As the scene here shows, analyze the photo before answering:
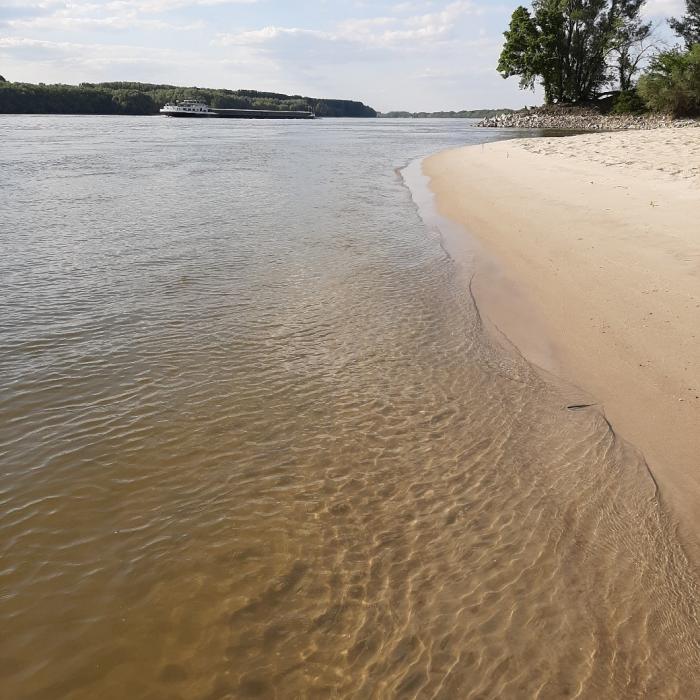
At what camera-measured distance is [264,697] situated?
2.39 meters

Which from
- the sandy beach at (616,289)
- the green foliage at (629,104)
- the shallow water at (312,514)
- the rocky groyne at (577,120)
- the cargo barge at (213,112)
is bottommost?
the shallow water at (312,514)

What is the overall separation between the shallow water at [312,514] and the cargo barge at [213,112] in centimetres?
10352

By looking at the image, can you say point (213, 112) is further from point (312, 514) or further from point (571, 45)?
point (312, 514)

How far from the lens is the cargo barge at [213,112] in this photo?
98375mm

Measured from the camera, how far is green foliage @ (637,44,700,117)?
4297cm

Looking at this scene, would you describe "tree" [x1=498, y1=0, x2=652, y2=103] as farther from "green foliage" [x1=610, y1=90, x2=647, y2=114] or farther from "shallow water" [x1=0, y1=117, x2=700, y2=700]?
"shallow water" [x1=0, y1=117, x2=700, y2=700]

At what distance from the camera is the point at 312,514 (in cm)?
349

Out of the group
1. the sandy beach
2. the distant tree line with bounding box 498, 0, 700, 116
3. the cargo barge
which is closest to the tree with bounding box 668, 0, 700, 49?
the distant tree line with bounding box 498, 0, 700, 116

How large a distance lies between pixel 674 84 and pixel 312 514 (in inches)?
2115

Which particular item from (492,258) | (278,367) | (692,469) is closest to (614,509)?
(692,469)

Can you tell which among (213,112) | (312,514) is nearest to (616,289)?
(312,514)

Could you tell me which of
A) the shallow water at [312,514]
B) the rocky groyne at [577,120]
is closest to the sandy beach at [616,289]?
the shallow water at [312,514]

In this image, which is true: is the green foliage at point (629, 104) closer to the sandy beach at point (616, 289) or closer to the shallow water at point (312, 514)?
the sandy beach at point (616, 289)

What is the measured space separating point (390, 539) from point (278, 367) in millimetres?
2487
